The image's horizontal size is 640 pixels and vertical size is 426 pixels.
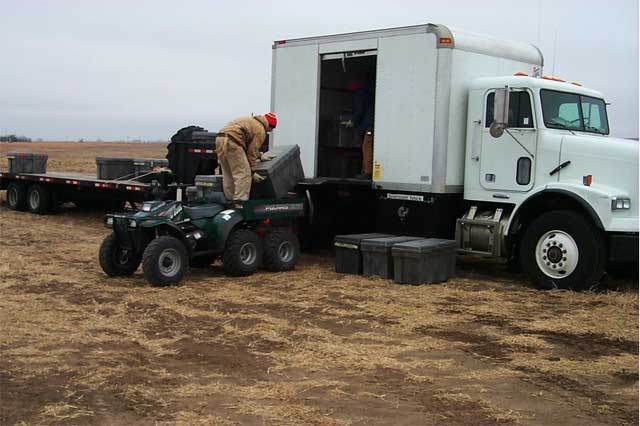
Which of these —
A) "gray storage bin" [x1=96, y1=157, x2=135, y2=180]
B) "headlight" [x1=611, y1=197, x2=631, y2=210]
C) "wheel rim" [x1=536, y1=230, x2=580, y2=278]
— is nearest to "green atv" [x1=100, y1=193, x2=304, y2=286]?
"wheel rim" [x1=536, y1=230, x2=580, y2=278]

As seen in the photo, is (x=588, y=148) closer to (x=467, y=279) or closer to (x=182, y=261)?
(x=467, y=279)

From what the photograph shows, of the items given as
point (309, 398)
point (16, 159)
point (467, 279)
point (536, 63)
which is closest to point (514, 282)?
point (467, 279)

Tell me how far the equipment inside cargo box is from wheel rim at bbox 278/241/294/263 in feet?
7.56

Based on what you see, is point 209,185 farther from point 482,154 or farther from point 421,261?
point 482,154

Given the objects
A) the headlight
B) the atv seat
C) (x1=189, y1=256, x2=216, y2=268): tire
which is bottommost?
(x1=189, y1=256, x2=216, y2=268): tire

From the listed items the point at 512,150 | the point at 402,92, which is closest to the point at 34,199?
the point at 402,92

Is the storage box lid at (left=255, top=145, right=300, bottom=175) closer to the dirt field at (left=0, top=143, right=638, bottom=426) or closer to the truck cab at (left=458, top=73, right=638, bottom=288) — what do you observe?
the dirt field at (left=0, top=143, right=638, bottom=426)

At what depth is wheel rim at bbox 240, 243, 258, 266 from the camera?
34.1 feet

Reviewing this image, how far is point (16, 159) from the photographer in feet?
62.9

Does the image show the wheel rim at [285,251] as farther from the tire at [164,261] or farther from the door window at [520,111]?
the door window at [520,111]

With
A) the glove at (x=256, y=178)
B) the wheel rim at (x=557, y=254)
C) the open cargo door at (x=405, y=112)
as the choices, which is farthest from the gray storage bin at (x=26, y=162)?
the wheel rim at (x=557, y=254)

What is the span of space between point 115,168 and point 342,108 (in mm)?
6290

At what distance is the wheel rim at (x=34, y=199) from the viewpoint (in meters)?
18.4

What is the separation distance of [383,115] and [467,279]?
8.58ft
